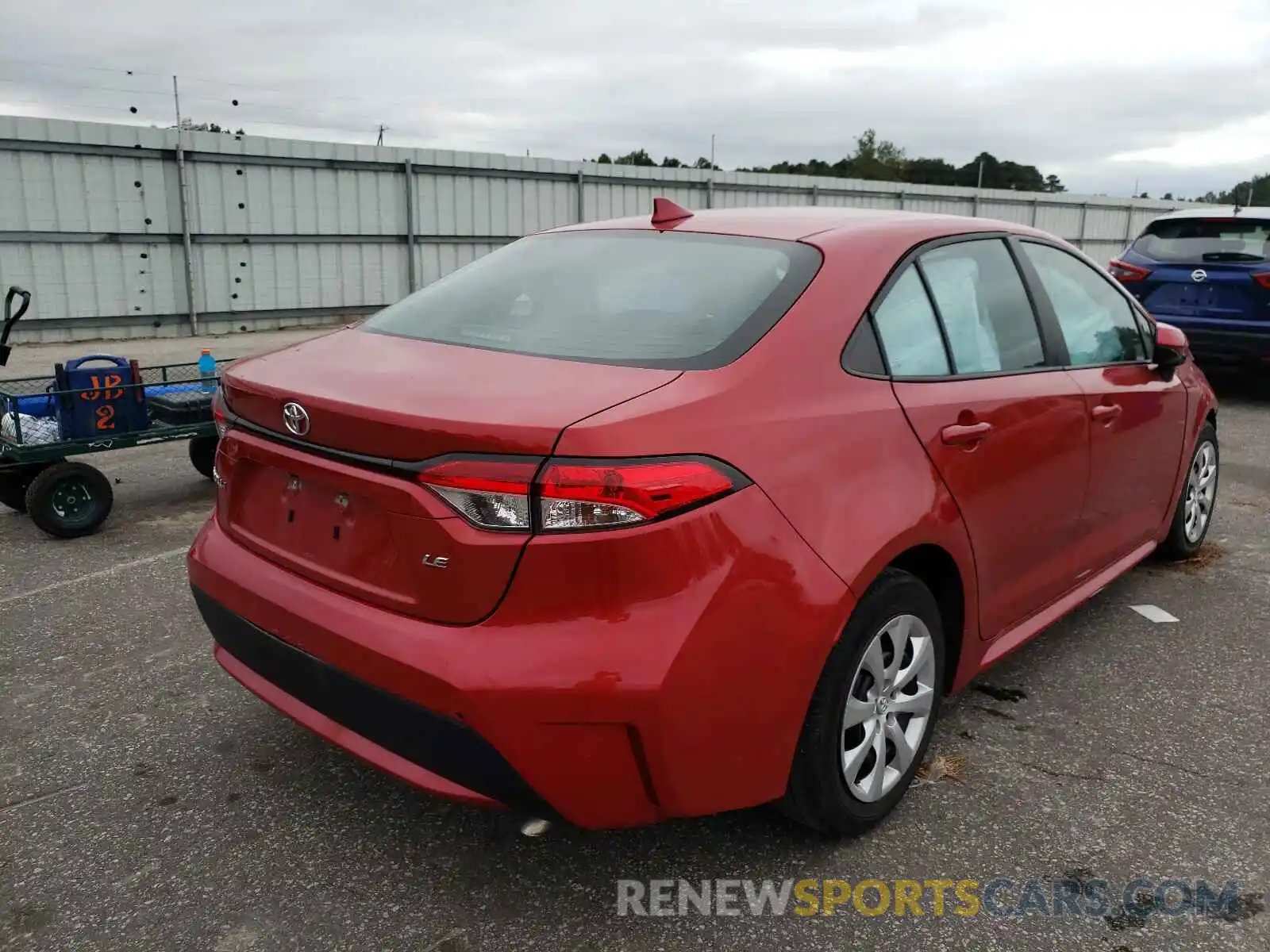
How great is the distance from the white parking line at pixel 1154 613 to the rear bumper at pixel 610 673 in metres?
2.42

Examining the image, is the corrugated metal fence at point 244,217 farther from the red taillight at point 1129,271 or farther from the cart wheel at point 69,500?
the red taillight at point 1129,271

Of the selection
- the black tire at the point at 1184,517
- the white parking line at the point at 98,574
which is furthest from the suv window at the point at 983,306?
the white parking line at the point at 98,574

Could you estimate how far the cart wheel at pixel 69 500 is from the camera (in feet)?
16.1

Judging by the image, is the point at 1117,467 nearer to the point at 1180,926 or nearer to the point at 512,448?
the point at 1180,926

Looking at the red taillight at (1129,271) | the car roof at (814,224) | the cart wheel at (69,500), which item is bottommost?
the cart wheel at (69,500)

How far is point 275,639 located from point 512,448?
0.84 meters

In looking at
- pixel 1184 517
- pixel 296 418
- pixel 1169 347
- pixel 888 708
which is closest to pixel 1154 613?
pixel 1184 517

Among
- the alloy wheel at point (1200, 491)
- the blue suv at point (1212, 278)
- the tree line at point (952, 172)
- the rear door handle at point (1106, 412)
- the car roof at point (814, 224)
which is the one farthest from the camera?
the tree line at point (952, 172)

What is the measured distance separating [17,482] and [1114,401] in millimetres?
5288

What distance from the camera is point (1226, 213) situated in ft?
26.8

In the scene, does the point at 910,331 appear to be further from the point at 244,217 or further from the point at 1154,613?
the point at 244,217

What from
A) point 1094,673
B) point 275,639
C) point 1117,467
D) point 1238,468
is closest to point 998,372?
point 1117,467

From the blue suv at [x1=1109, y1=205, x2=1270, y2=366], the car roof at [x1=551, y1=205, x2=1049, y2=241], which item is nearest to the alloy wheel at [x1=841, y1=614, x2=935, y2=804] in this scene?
the car roof at [x1=551, y1=205, x2=1049, y2=241]

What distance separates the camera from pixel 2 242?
11844mm
